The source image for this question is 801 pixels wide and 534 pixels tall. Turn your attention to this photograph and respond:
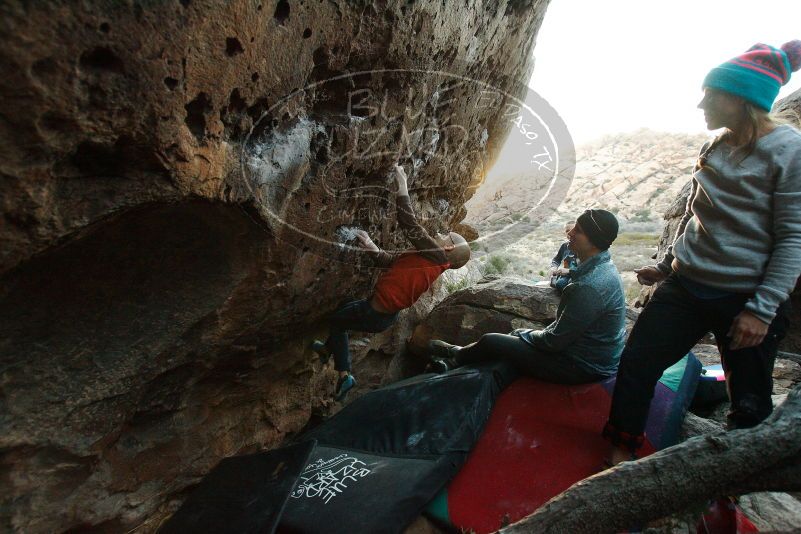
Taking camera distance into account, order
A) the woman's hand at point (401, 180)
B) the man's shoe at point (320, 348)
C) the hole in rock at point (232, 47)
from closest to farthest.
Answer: the hole in rock at point (232, 47) → the woman's hand at point (401, 180) → the man's shoe at point (320, 348)

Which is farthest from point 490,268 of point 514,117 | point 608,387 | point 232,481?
point 232,481

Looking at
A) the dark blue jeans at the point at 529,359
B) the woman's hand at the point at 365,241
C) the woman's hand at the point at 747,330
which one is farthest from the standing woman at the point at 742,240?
the woman's hand at the point at 365,241

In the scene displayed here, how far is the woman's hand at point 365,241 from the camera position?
3.14 m

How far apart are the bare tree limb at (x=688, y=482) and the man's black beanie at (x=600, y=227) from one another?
5.16 feet

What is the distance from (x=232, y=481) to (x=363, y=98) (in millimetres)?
2497

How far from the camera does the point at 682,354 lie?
215 centimetres

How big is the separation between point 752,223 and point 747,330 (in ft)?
1.44

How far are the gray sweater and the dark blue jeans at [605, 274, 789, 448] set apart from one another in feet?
0.39

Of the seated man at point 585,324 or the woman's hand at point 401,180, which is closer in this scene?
the seated man at point 585,324

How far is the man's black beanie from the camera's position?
290 centimetres

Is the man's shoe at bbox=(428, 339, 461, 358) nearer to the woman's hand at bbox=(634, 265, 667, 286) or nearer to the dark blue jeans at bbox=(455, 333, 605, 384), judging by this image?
the dark blue jeans at bbox=(455, 333, 605, 384)

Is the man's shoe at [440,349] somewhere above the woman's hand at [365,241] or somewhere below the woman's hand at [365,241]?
below

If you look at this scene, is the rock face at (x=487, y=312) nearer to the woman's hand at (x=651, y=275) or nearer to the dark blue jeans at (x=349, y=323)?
the dark blue jeans at (x=349, y=323)

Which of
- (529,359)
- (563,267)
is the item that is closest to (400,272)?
(529,359)
